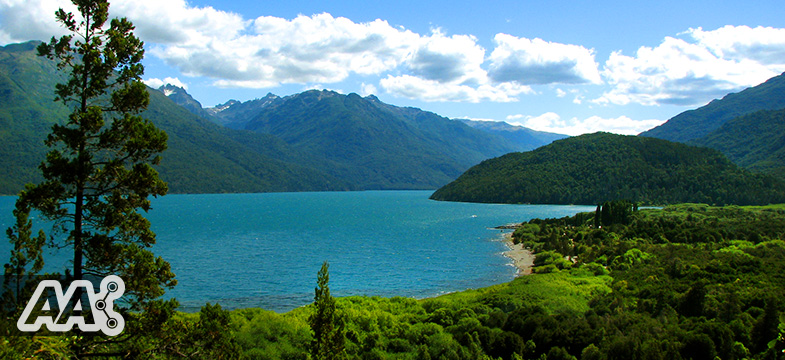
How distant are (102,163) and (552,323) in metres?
25.1

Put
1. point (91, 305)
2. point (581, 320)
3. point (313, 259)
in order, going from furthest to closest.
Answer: point (313, 259) < point (581, 320) < point (91, 305)

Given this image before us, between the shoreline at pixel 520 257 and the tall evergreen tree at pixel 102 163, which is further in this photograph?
the shoreline at pixel 520 257

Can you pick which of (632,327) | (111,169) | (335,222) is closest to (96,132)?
(111,169)

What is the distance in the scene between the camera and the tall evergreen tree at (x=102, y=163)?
15.9 m

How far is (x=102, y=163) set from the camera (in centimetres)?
1653

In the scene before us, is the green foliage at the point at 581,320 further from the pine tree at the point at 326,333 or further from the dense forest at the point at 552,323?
the pine tree at the point at 326,333

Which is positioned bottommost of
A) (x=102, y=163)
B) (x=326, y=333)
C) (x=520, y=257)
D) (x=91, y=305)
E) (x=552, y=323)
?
(x=520, y=257)

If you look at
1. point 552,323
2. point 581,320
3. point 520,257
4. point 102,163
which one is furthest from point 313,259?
point 102,163

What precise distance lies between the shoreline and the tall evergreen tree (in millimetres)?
55441

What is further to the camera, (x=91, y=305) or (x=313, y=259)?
(x=313, y=259)

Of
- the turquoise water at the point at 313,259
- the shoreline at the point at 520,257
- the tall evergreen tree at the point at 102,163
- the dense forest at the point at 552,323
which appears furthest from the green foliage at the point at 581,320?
the turquoise water at the point at 313,259

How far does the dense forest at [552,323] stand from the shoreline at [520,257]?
52.4 ft

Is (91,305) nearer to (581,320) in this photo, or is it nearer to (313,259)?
(581,320)

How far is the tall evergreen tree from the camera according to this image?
15914 millimetres
